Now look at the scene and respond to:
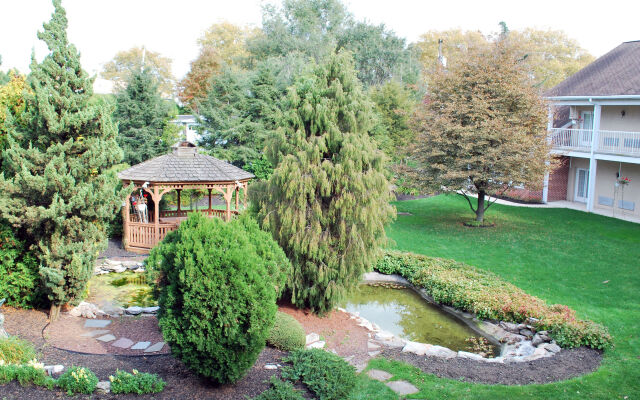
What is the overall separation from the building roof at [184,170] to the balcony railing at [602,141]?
12.9 metres

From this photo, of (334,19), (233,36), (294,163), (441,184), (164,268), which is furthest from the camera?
(233,36)

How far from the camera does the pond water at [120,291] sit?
1163 centimetres

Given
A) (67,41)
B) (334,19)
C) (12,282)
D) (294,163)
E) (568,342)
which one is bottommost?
(568,342)

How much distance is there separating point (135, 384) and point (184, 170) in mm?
11522

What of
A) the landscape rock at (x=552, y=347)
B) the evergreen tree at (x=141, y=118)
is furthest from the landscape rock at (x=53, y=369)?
the evergreen tree at (x=141, y=118)

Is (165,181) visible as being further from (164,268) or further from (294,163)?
(164,268)

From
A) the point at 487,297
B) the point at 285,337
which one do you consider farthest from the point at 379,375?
the point at 487,297

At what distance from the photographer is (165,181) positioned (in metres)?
16.7

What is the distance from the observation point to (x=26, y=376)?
6.42 metres

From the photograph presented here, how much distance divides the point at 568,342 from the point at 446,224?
1186 cm

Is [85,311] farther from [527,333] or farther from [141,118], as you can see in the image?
[141,118]

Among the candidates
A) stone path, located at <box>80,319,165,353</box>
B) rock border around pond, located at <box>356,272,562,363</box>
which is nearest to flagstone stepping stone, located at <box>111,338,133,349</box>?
stone path, located at <box>80,319,165,353</box>

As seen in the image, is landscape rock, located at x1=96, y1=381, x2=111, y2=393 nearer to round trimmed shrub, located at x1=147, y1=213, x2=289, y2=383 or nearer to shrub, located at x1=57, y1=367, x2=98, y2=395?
shrub, located at x1=57, y1=367, x2=98, y2=395

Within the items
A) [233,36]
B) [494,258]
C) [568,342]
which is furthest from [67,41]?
[233,36]
